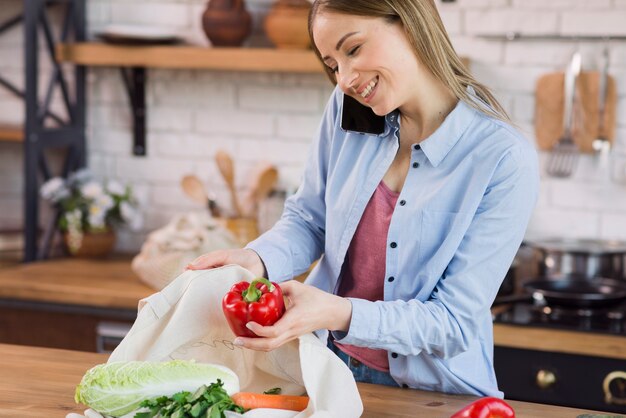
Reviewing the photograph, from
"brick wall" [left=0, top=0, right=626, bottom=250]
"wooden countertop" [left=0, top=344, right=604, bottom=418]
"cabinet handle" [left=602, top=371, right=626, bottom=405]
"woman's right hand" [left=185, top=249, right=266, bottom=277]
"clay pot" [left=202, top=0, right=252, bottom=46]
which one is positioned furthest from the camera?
"clay pot" [left=202, top=0, right=252, bottom=46]

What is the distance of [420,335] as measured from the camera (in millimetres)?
1968

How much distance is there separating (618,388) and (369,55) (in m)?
1.46

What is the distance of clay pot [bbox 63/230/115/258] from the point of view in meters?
3.82

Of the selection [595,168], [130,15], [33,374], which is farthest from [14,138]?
[595,168]

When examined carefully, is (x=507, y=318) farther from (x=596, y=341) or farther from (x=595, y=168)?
(x=595, y=168)

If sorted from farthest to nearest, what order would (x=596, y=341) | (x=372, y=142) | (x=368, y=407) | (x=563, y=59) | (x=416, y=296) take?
(x=563, y=59)
(x=596, y=341)
(x=372, y=142)
(x=416, y=296)
(x=368, y=407)

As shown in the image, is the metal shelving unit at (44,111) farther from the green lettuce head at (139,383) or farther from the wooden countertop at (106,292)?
the green lettuce head at (139,383)

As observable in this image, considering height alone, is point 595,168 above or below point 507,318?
above

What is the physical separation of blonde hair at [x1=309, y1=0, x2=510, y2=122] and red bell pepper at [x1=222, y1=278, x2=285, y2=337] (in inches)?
22.4

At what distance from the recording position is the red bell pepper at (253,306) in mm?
1820

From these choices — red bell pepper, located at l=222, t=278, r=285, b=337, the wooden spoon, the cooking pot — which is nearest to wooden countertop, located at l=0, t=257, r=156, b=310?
the wooden spoon

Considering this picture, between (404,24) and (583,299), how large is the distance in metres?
1.38

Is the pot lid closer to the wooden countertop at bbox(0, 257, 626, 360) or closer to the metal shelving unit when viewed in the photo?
the wooden countertop at bbox(0, 257, 626, 360)

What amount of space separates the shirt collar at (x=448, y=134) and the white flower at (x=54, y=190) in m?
2.05
